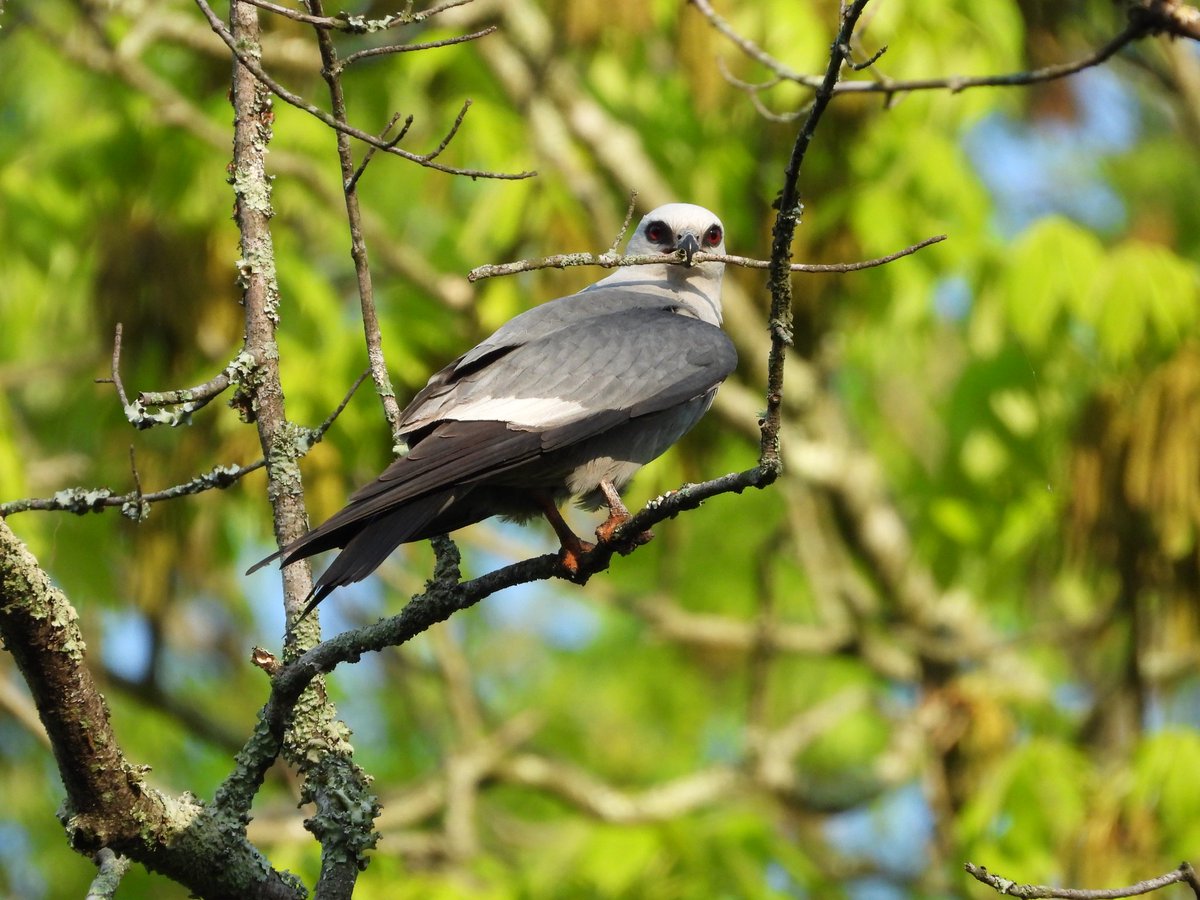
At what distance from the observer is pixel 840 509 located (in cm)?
960

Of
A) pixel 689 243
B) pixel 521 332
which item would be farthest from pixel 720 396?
pixel 521 332

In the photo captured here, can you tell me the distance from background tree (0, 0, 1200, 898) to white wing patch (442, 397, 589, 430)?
3011mm

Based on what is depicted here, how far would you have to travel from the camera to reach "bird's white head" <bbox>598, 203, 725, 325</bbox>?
568 cm

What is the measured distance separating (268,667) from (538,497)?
1.28 metres

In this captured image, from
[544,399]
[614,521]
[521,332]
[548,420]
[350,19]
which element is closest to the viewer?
[350,19]

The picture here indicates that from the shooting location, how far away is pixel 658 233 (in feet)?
20.1

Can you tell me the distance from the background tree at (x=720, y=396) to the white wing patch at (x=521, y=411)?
3011mm

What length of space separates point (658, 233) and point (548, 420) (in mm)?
2140

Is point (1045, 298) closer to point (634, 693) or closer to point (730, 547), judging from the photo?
point (730, 547)

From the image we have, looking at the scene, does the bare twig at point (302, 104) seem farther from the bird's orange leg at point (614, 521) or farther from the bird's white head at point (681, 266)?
the bird's white head at point (681, 266)

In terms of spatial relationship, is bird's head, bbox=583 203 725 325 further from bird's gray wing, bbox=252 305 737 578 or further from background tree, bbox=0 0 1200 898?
background tree, bbox=0 0 1200 898

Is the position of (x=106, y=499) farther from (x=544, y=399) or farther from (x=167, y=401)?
(x=544, y=399)

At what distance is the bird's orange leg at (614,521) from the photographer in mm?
3730

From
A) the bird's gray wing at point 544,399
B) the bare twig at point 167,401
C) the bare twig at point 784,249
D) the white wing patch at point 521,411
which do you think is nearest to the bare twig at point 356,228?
the bird's gray wing at point 544,399
